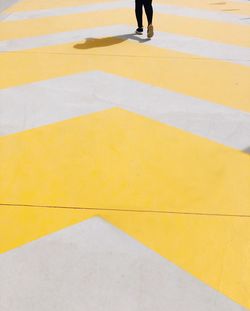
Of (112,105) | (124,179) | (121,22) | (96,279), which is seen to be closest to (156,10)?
(121,22)

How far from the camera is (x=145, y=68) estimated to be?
6.38 m

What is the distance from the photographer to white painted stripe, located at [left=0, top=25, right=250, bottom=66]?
7109mm

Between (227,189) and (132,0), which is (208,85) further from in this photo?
(132,0)

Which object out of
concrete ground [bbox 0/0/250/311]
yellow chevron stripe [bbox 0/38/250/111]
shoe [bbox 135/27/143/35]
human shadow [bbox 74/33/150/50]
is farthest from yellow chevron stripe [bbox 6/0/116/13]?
concrete ground [bbox 0/0/250/311]

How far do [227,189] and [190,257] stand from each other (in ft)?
2.97

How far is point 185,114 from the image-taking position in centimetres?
483

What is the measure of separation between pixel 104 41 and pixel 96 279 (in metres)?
5.90

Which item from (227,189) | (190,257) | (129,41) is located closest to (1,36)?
(129,41)

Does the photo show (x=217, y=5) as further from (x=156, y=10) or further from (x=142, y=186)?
(x=142, y=186)

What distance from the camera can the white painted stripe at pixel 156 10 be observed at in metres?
9.98

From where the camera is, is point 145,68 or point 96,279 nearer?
point 96,279

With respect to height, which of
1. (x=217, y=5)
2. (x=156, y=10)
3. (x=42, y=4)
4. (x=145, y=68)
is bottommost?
(x=217, y=5)

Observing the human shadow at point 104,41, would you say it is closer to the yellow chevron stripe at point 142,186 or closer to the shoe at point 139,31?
the shoe at point 139,31

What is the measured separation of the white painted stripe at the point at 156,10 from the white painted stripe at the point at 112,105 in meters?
4.98
